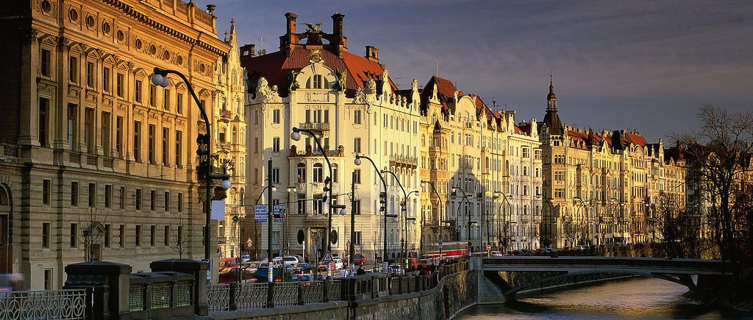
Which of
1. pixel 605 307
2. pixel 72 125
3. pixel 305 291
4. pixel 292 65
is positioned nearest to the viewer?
pixel 305 291

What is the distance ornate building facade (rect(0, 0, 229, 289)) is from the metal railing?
22501 millimetres

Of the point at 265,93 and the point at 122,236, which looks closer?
the point at 122,236

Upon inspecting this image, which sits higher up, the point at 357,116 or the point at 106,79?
the point at 357,116

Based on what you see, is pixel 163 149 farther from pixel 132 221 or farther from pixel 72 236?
pixel 72 236

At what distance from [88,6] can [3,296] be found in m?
31.2

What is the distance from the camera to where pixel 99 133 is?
57.6 meters

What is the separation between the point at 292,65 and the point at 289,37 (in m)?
3.99

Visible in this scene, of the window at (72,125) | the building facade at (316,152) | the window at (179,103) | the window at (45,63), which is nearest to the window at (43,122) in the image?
the window at (45,63)

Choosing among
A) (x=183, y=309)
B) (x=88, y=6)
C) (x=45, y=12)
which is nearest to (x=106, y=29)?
(x=88, y=6)

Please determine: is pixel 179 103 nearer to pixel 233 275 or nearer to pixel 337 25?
pixel 233 275

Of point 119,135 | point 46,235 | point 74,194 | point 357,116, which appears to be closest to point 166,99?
point 119,135

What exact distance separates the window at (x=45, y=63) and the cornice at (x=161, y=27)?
5.70m

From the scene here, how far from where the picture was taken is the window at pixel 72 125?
54938mm

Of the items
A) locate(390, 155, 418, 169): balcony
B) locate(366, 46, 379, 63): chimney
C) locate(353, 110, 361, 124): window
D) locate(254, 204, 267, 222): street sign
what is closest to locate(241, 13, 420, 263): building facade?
locate(353, 110, 361, 124): window
